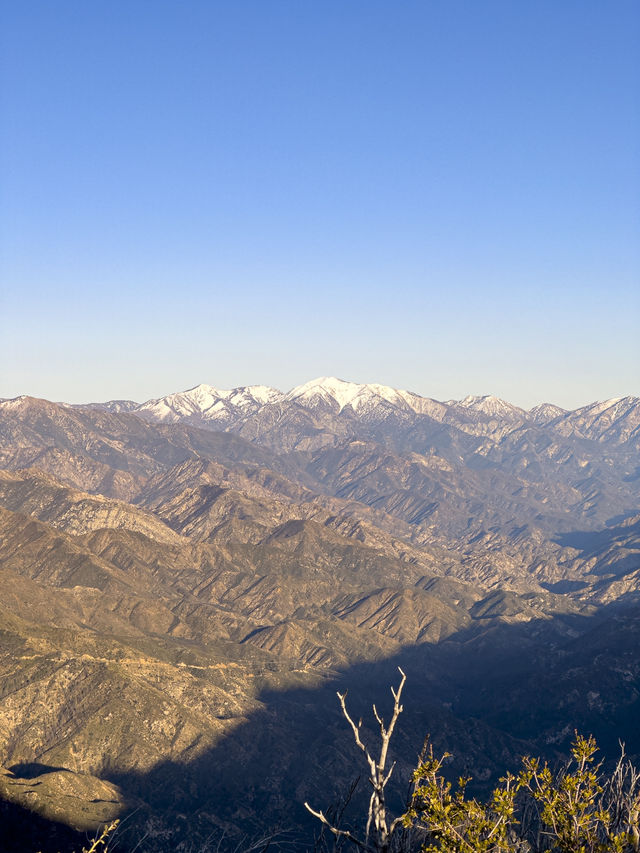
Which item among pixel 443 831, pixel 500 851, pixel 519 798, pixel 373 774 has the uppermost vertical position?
pixel 373 774

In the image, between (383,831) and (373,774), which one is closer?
(373,774)

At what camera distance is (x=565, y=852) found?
31.0 metres

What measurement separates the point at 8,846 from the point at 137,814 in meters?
51.1

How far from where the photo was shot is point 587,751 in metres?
33.3

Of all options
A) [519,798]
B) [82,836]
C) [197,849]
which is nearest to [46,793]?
[82,836]

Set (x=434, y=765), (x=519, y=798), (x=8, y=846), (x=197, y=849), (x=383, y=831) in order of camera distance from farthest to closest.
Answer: (x=197, y=849) → (x=8, y=846) → (x=519, y=798) → (x=434, y=765) → (x=383, y=831)

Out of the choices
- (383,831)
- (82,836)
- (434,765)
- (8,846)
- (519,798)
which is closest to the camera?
(383,831)

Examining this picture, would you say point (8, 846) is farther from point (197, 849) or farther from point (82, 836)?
point (197, 849)

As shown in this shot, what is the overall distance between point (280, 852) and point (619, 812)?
179436 millimetres

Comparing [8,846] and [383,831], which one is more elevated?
[383,831]

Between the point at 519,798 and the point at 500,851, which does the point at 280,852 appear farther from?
the point at 500,851

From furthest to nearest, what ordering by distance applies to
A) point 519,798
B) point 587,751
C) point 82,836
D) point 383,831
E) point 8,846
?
point 82,836, point 8,846, point 519,798, point 587,751, point 383,831

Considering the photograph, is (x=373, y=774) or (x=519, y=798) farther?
(x=519, y=798)

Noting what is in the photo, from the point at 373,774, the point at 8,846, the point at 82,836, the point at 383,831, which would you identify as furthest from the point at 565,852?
the point at 82,836
